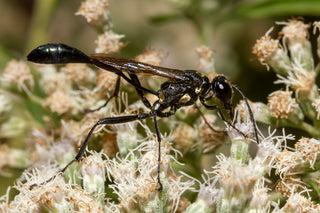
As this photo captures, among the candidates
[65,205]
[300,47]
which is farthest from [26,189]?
[300,47]

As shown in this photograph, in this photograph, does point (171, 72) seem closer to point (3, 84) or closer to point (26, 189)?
point (26, 189)

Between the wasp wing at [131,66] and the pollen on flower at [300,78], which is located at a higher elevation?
the wasp wing at [131,66]

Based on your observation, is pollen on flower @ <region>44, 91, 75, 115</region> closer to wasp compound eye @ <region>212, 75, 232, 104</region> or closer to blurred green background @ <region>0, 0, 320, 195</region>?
blurred green background @ <region>0, 0, 320, 195</region>

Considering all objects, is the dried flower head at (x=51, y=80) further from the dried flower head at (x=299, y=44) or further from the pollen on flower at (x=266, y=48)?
the dried flower head at (x=299, y=44)

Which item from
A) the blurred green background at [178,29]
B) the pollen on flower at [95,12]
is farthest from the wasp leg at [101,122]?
the pollen on flower at [95,12]

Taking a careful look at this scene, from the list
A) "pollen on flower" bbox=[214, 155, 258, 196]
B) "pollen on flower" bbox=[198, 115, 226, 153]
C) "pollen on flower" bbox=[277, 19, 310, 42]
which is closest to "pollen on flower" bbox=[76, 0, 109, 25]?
"pollen on flower" bbox=[198, 115, 226, 153]

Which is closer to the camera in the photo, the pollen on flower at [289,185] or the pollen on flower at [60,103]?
the pollen on flower at [289,185]
